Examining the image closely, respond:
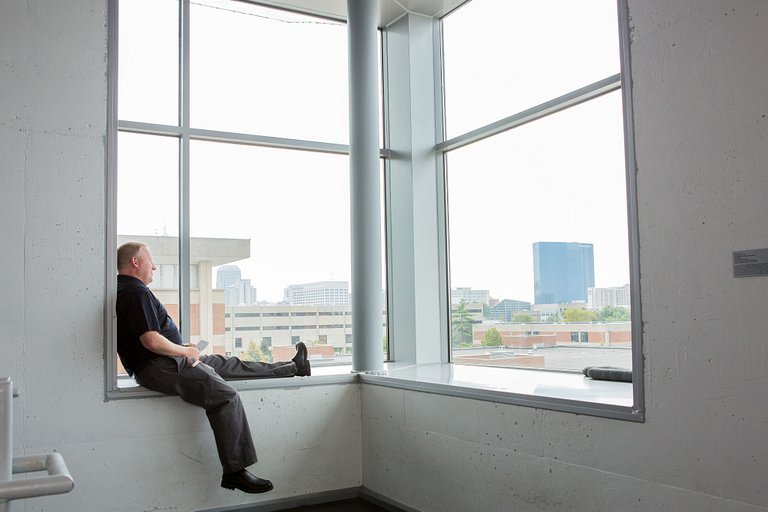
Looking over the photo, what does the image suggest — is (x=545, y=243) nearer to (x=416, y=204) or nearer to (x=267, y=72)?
(x=416, y=204)

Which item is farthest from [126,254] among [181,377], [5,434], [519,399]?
[519,399]

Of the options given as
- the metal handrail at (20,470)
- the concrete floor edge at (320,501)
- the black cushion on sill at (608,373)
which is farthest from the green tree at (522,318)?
the metal handrail at (20,470)

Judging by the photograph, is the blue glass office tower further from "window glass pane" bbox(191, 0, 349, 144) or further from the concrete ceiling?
the concrete ceiling

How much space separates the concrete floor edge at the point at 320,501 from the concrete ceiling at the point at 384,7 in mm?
3352

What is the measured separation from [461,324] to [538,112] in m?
1.57

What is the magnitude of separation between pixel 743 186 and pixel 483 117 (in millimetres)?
2381

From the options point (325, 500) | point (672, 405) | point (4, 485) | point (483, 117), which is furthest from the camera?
→ point (483, 117)

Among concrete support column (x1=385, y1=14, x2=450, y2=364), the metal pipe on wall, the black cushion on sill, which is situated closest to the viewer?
the metal pipe on wall

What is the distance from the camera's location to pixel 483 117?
4.06 metres

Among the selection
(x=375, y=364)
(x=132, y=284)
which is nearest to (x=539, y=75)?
(x=375, y=364)

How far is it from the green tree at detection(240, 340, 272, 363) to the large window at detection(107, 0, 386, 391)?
0.04 feet

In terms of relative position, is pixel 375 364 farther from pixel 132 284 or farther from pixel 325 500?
pixel 132 284

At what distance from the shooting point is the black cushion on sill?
293 cm

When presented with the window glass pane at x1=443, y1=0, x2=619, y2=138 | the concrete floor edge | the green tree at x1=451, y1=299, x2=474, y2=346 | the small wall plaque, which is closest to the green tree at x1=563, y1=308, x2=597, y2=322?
the green tree at x1=451, y1=299, x2=474, y2=346
